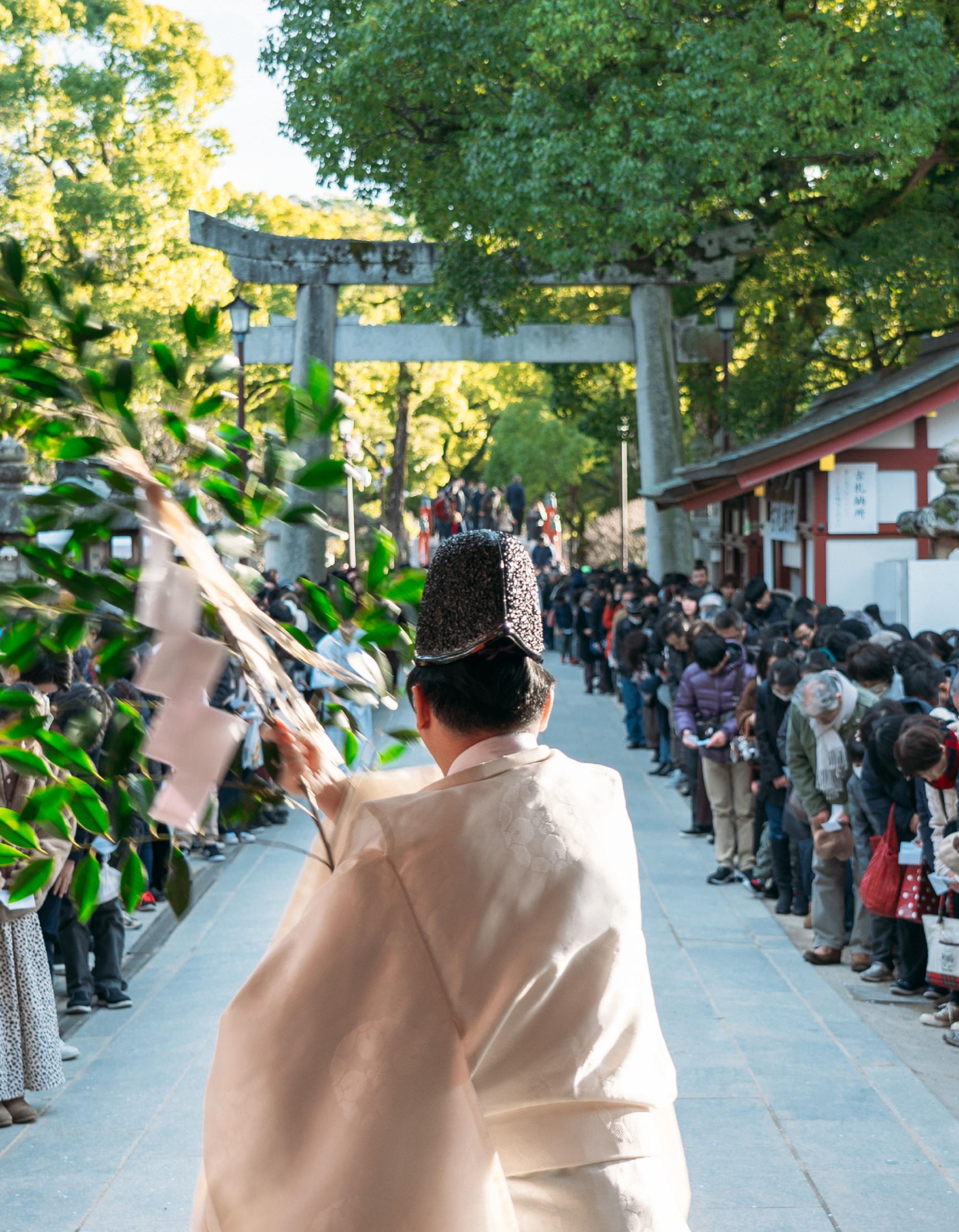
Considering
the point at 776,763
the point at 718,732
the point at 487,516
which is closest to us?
the point at 776,763

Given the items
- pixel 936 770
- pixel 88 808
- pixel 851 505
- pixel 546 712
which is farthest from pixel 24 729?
pixel 851 505

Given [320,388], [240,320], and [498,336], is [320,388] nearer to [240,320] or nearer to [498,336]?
[498,336]

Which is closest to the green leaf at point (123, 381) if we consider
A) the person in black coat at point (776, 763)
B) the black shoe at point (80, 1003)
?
the black shoe at point (80, 1003)

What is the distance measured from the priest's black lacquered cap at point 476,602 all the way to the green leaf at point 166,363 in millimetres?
460

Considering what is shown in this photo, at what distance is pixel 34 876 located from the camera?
2229 mm

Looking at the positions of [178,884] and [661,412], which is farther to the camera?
[661,412]

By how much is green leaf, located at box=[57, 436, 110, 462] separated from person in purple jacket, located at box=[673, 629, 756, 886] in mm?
7384

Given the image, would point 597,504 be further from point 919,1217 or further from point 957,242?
point 919,1217

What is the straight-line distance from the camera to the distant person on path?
112 feet

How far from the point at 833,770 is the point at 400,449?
3130cm

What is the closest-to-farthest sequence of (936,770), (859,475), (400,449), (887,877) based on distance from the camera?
(936,770) < (887,877) < (859,475) < (400,449)

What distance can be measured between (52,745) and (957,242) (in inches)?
635

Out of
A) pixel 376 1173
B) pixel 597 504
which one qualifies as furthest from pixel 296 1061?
pixel 597 504

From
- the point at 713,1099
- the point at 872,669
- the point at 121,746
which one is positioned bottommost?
the point at 713,1099
